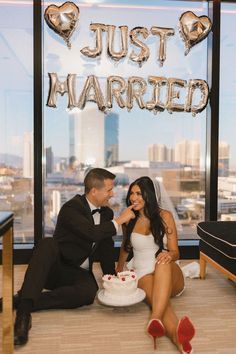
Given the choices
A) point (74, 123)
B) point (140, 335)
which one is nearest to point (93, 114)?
point (74, 123)

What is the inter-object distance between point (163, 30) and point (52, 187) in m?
1.85

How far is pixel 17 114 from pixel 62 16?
3.26 ft

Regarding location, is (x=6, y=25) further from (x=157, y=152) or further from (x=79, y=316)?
(x=79, y=316)

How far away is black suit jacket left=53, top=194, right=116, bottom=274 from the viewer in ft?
7.94

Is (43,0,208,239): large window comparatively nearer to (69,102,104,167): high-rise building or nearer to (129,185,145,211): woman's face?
(69,102,104,167): high-rise building

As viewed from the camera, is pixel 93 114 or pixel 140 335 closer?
pixel 140 335

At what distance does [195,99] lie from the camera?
3.84 meters

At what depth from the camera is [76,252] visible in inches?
99.1

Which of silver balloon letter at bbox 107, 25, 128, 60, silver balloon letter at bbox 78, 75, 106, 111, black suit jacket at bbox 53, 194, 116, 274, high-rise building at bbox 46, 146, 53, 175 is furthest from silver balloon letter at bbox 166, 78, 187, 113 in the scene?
black suit jacket at bbox 53, 194, 116, 274

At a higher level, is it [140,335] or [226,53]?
[226,53]

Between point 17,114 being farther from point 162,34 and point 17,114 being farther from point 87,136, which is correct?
point 162,34

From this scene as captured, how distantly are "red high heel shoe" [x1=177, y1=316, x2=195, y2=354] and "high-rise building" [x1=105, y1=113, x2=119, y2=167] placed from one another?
89.8 inches

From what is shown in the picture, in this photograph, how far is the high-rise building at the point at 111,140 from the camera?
3859 mm

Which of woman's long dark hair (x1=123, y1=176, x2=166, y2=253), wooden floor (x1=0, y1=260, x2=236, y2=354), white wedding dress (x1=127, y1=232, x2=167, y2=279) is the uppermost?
woman's long dark hair (x1=123, y1=176, x2=166, y2=253)
